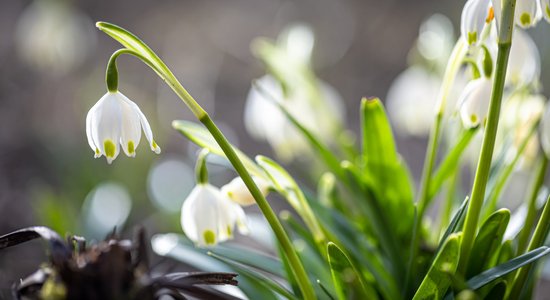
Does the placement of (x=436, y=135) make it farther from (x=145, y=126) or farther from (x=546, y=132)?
(x=145, y=126)

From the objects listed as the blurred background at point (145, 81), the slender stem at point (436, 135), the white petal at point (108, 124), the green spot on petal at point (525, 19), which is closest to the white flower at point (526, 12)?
the green spot on petal at point (525, 19)

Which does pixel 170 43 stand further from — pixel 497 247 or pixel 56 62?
pixel 497 247

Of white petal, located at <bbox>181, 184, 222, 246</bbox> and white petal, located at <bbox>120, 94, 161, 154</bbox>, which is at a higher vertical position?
white petal, located at <bbox>120, 94, 161, 154</bbox>

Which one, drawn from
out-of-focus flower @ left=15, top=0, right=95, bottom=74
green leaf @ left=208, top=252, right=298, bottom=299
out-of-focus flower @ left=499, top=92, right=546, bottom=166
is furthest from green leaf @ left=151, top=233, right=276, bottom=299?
out-of-focus flower @ left=15, top=0, right=95, bottom=74

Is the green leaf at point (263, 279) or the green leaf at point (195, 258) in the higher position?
the green leaf at point (263, 279)

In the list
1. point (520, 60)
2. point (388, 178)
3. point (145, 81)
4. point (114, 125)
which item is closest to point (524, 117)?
point (520, 60)

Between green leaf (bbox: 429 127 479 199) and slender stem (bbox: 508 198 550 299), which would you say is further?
green leaf (bbox: 429 127 479 199)

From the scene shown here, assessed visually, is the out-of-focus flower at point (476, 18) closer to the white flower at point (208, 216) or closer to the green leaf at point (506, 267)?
the green leaf at point (506, 267)

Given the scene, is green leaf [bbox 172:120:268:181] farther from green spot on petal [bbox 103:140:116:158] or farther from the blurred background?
the blurred background
